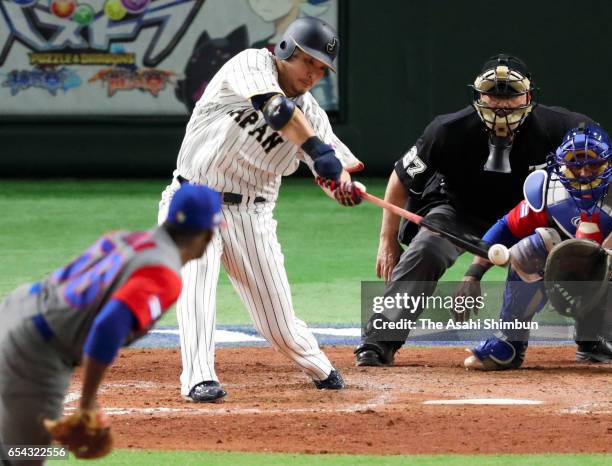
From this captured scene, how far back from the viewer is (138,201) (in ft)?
42.8

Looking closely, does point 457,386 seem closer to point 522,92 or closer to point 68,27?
point 522,92

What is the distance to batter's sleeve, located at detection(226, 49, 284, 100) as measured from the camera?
601 cm

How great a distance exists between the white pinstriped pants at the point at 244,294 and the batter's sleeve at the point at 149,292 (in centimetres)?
233

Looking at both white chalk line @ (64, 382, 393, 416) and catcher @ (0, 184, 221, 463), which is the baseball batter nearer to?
white chalk line @ (64, 382, 393, 416)

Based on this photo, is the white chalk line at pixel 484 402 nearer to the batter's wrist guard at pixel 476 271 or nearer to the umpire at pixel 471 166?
the batter's wrist guard at pixel 476 271

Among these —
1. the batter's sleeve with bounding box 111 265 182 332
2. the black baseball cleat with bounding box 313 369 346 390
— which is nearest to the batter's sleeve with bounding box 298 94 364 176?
the black baseball cleat with bounding box 313 369 346 390

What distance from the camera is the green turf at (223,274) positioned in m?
9.30

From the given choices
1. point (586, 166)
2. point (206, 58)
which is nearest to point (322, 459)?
point (586, 166)

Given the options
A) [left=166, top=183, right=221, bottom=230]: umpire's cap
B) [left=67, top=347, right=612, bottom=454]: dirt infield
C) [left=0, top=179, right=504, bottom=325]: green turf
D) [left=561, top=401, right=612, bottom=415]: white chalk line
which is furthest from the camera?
[left=0, top=179, right=504, bottom=325]: green turf

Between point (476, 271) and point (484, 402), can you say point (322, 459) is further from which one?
point (476, 271)

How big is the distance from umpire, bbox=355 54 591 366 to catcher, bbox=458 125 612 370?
411 millimetres

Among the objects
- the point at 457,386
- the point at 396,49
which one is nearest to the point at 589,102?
the point at 396,49

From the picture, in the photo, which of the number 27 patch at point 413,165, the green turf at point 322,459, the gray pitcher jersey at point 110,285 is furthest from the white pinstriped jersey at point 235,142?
the gray pitcher jersey at point 110,285

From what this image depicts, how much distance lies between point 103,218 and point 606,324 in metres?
6.02
